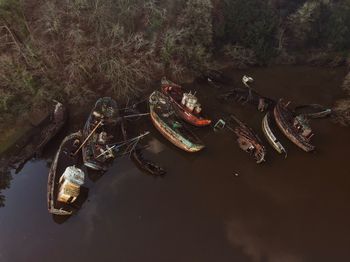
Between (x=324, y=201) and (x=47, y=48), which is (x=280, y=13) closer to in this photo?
(x=324, y=201)

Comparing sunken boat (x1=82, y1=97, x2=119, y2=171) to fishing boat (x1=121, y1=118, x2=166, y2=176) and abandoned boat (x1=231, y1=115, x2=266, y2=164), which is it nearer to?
fishing boat (x1=121, y1=118, x2=166, y2=176)

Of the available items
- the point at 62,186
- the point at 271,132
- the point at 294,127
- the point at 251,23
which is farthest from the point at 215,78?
the point at 62,186

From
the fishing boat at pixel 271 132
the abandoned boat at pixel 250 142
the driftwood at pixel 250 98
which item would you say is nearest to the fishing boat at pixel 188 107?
the abandoned boat at pixel 250 142

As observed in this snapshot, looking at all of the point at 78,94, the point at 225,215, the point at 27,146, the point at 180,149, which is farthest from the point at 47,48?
the point at 225,215

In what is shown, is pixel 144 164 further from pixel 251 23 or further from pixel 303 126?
pixel 251 23

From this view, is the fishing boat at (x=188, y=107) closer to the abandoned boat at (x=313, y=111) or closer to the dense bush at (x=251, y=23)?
the abandoned boat at (x=313, y=111)
